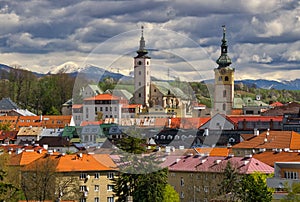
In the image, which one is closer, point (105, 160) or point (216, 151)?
point (105, 160)

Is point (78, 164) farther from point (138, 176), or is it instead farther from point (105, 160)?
point (138, 176)

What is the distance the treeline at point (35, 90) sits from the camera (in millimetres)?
147875

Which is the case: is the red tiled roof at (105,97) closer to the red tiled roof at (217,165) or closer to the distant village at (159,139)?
the distant village at (159,139)

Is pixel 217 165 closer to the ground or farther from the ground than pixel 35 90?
closer to the ground

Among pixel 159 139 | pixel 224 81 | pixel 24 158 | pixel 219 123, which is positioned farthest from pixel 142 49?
pixel 224 81

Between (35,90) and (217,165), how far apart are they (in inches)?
3823

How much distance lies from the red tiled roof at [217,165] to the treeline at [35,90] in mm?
84501

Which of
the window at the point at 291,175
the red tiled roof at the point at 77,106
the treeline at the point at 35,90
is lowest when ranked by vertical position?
the window at the point at 291,175

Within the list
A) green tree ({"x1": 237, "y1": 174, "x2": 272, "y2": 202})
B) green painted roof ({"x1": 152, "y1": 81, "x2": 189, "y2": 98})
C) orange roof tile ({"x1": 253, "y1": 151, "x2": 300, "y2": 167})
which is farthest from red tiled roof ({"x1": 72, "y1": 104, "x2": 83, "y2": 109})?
green tree ({"x1": 237, "y1": 174, "x2": 272, "y2": 202})

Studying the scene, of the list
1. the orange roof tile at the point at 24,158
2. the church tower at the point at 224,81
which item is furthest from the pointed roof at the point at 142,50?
the church tower at the point at 224,81

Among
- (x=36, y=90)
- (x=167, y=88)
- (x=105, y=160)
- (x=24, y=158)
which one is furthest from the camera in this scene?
(x=36, y=90)

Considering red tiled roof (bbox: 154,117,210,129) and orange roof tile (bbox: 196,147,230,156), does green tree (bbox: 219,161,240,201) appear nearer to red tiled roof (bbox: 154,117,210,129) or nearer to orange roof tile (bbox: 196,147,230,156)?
orange roof tile (bbox: 196,147,230,156)

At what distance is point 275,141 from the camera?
69.3 meters

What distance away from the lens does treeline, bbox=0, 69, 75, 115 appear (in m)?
148
